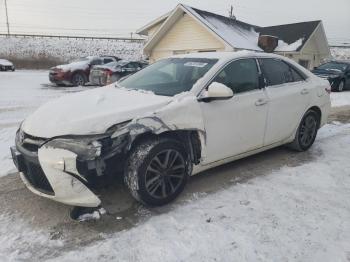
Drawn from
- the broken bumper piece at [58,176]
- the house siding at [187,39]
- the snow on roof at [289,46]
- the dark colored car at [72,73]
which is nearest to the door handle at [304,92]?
the broken bumper piece at [58,176]

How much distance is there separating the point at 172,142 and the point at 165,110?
34cm

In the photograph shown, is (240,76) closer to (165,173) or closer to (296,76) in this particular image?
(296,76)

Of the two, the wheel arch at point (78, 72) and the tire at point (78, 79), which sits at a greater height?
the wheel arch at point (78, 72)

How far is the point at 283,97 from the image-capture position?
5.02 metres

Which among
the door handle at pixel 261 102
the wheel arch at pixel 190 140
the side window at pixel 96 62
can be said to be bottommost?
the side window at pixel 96 62

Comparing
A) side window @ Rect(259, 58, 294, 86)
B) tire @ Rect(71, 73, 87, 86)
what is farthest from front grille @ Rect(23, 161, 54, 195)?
tire @ Rect(71, 73, 87, 86)

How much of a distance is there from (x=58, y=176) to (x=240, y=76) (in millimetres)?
2539

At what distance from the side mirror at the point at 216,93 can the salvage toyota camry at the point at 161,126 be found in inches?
0.4

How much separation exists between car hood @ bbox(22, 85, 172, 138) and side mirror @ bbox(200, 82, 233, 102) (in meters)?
0.43

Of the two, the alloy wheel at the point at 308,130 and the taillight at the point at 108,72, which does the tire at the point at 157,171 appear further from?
the taillight at the point at 108,72

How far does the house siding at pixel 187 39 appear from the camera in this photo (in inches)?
762

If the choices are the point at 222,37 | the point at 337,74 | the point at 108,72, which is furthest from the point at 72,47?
the point at 337,74

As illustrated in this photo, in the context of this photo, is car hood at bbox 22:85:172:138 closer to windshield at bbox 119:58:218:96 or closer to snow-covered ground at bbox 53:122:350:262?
Answer: windshield at bbox 119:58:218:96

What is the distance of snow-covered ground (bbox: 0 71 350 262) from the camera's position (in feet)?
9.71
